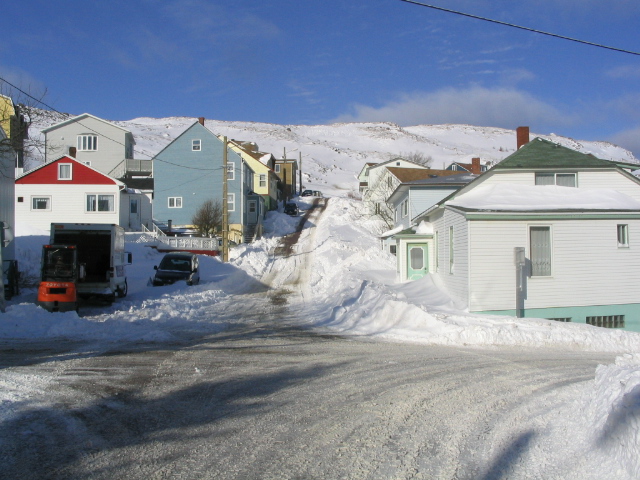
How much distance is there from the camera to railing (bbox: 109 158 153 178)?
55219 mm

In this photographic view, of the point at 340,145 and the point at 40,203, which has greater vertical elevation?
the point at 340,145

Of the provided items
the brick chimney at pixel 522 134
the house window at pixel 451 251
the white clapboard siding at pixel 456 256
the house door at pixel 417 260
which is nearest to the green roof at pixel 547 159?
the white clapboard siding at pixel 456 256

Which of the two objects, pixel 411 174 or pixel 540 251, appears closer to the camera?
pixel 540 251

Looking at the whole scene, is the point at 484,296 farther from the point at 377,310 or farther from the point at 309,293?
the point at 309,293

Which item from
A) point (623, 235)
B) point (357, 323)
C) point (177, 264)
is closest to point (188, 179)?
point (177, 264)

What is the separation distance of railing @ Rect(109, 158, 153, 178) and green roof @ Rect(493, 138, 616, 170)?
41074mm

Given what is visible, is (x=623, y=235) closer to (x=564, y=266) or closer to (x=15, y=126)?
(x=564, y=266)

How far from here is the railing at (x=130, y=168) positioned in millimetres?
55219

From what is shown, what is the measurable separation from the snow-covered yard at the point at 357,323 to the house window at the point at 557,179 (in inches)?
238

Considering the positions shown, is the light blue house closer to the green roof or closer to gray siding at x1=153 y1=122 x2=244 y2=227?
gray siding at x1=153 y1=122 x2=244 y2=227

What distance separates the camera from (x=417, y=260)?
87.0ft

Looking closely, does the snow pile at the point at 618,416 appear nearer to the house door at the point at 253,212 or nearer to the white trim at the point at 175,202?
the white trim at the point at 175,202

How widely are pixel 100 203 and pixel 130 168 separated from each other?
1530 cm

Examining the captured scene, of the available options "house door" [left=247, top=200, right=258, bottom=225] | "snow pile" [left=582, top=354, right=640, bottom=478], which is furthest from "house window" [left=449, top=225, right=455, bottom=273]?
"house door" [left=247, top=200, right=258, bottom=225]
